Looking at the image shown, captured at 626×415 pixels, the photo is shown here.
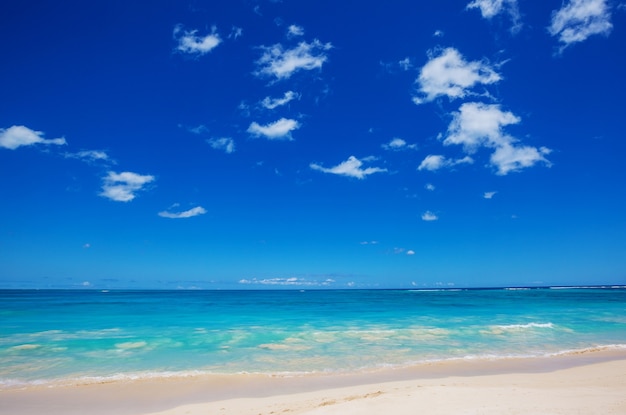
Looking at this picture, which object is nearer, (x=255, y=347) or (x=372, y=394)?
(x=372, y=394)

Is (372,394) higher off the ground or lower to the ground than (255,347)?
higher

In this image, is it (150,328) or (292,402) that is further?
(150,328)

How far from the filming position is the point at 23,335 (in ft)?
62.8

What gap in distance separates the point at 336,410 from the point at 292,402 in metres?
1.68

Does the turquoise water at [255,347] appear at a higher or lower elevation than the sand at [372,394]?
lower

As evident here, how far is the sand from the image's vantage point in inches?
285

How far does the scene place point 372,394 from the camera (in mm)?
8656

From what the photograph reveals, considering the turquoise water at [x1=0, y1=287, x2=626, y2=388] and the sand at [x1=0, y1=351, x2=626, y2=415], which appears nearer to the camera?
the sand at [x1=0, y1=351, x2=626, y2=415]

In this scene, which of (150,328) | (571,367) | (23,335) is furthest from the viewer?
(150,328)

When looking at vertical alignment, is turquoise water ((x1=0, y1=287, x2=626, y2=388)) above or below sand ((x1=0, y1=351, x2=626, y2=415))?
below

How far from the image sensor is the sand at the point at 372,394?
7.23 meters

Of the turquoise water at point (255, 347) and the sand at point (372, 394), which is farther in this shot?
the turquoise water at point (255, 347)

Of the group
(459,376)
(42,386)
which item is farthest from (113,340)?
(459,376)

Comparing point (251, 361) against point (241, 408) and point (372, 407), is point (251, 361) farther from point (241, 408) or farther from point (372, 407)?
point (372, 407)
